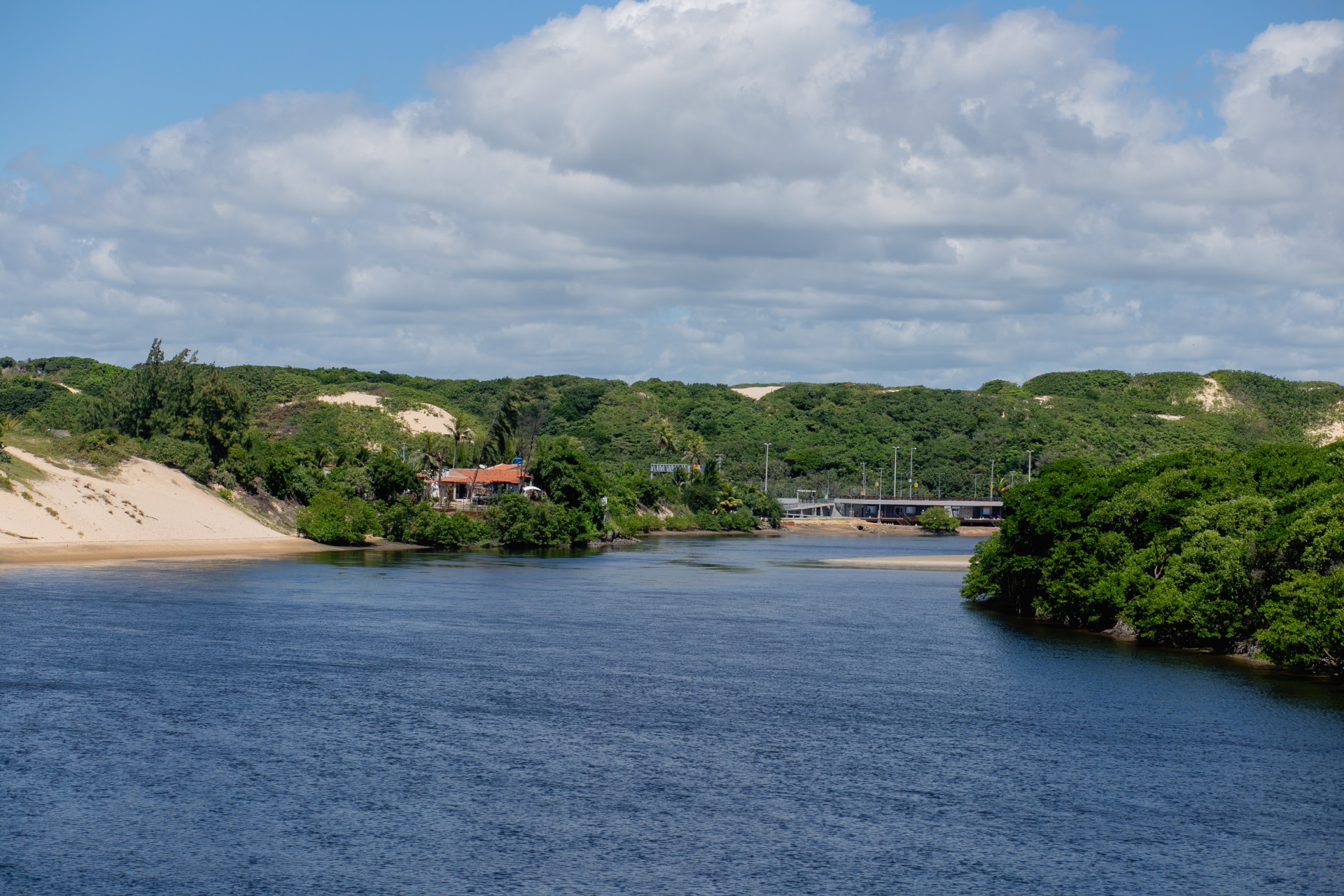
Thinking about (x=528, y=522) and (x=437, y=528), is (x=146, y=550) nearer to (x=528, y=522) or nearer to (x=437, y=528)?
(x=437, y=528)

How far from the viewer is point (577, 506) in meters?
110

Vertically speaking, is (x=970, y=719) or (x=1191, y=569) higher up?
(x=1191, y=569)

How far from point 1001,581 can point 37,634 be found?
1722 inches

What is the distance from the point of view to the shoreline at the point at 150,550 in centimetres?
6769

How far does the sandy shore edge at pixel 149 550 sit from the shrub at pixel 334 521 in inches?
35.7

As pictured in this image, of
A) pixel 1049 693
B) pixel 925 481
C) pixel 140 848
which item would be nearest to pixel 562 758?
pixel 140 848

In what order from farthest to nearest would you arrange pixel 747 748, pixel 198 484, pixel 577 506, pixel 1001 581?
pixel 577 506 < pixel 198 484 < pixel 1001 581 < pixel 747 748

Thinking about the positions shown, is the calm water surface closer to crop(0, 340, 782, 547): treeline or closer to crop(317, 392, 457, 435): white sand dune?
crop(0, 340, 782, 547): treeline

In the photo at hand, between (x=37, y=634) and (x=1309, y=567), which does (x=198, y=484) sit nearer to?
(x=37, y=634)

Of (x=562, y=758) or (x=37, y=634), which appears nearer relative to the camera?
(x=562, y=758)

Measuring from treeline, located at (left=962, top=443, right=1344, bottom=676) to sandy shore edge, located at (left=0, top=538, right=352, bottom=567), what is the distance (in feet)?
163

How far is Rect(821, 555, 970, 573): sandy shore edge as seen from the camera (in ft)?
301

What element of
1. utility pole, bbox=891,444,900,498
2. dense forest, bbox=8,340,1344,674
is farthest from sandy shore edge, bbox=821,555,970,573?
utility pole, bbox=891,444,900,498

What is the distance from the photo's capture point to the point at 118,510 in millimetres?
79562
